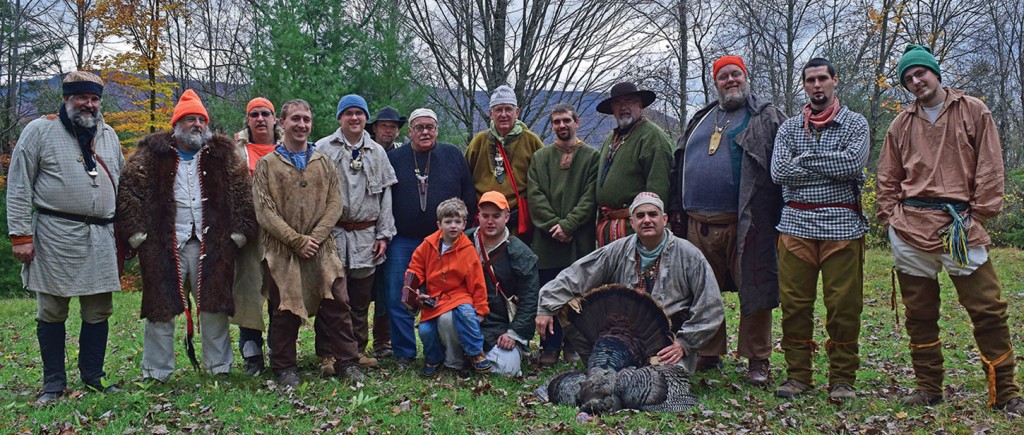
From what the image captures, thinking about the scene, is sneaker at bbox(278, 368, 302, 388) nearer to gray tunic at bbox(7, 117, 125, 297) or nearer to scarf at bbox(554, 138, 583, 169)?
gray tunic at bbox(7, 117, 125, 297)

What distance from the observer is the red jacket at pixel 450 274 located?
6.09m

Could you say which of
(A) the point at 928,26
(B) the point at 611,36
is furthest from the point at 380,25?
(A) the point at 928,26

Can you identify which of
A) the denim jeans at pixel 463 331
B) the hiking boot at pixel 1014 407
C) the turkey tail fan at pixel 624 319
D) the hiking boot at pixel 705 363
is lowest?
the hiking boot at pixel 705 363

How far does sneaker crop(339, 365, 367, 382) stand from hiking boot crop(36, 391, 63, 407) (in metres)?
2.04

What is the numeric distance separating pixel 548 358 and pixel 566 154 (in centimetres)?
184

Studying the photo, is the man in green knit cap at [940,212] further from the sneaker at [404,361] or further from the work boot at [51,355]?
the work boot at [51,355]

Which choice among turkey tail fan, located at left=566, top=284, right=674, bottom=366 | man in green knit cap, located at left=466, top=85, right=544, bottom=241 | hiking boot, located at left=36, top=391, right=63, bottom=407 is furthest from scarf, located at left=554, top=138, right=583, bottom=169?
hiking boot, located at left=36, top=391, right=63, bottom=407

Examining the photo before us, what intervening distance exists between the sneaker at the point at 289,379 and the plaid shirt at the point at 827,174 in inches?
155

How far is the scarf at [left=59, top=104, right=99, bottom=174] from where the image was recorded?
17.7 feet

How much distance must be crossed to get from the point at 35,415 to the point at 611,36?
14.1 m

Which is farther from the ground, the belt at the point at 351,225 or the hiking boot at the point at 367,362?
the belt at the point at 351,225

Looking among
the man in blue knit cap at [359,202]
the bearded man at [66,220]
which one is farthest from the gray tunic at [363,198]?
the bearded man at [66,220]

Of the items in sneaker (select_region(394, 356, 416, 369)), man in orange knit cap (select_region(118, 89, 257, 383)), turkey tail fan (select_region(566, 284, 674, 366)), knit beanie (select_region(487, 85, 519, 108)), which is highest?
knit beanie (select_region(487, 85, 519, 108))

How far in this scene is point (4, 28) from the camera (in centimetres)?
2073
